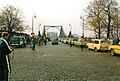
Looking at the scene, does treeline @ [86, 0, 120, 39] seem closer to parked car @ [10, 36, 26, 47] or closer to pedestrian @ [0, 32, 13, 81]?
parked car @ [10, 36, 26, 47]

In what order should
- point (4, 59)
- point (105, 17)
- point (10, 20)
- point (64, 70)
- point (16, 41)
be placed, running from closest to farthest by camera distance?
1. point (4, 59)
2. point (64, 70)
3. point (16, 41)
4. point (105, 17)
5. point (10, 20)

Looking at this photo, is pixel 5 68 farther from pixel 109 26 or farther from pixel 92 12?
pixel 92 12

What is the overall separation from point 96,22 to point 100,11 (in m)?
2.83

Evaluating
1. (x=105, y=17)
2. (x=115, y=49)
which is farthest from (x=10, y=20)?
(x=115, y=49)

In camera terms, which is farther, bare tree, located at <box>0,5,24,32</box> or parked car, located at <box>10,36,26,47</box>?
bare tree, located at <box>0,5,24,32</box>

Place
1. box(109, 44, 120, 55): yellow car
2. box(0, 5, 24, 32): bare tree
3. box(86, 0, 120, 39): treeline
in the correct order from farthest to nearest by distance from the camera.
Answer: box(0, 5, 24, 32): bare tree → box(86, 0, 120, 39): treeline → box(109, 44, 120, 55): yellow car

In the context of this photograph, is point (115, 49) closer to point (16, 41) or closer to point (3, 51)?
point (3, 51)

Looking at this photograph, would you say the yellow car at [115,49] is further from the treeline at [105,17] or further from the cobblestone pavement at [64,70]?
the treeline at [105,17]

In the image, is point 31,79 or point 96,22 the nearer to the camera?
point 31,79

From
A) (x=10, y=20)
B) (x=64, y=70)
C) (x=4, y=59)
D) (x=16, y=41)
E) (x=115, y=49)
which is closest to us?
(x=4, y=59)

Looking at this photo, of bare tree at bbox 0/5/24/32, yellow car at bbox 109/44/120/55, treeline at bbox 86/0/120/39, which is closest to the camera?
yellow car at bbox 109/44/120/55

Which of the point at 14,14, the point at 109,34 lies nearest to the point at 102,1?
the point at 109,34

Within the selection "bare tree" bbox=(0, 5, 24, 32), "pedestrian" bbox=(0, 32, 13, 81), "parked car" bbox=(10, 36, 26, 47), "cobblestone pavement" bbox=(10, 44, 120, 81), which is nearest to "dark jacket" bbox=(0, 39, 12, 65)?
"pedestrian" bbox=(0, 32, 13, 81)

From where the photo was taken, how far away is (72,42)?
78.9 m
